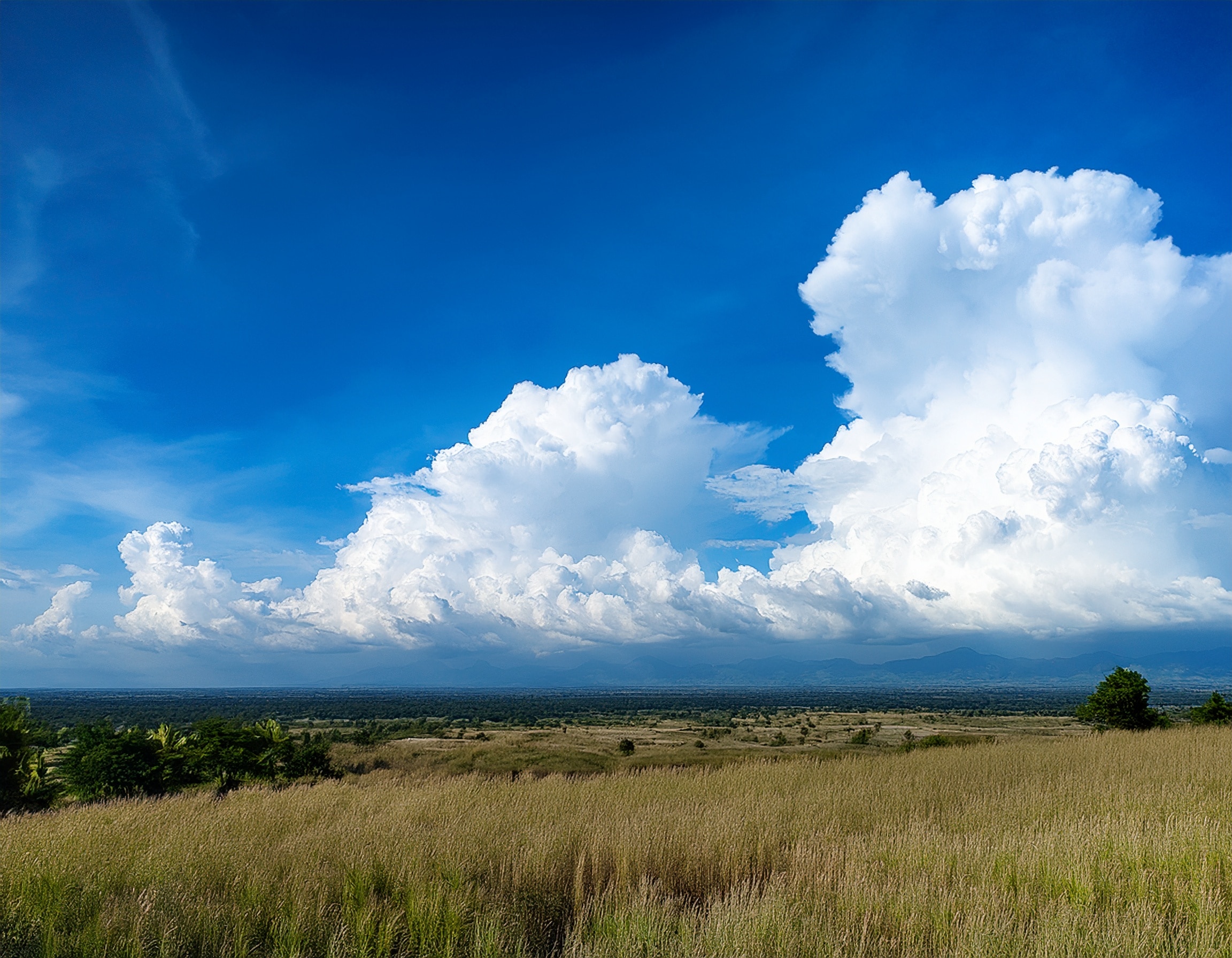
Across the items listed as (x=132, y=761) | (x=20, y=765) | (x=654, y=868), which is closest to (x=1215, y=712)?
(x=654, y=868)

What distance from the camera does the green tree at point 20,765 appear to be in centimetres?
2166

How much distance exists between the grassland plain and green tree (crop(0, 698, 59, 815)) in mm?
13085

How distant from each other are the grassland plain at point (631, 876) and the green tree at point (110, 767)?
13.2 m

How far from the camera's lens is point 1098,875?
7.48 m

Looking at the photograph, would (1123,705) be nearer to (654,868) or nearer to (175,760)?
(654,868)

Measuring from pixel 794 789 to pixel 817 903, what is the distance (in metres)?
7.44

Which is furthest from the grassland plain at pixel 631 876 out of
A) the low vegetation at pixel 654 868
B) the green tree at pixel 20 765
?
the green tree at pixel 20 765

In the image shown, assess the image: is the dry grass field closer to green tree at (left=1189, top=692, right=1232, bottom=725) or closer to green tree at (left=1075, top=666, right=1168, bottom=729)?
green tree at (left=1075, top=666, right=1168, bottom=729)

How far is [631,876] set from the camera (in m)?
8.25

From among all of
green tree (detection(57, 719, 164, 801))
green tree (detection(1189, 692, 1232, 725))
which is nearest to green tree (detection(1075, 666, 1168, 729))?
green tree (detection(1189, 692, 1232, 725))

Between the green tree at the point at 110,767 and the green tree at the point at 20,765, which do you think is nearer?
the green tree at the point at 20,765

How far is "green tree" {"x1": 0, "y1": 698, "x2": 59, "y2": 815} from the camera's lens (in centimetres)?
2166

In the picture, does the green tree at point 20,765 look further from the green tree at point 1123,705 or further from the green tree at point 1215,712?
the green tree at point 1215,712

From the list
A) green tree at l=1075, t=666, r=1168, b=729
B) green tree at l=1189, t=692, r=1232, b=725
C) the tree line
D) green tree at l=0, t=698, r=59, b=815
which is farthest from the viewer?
green tree at l=1189, t=692, r=1232, b=725
